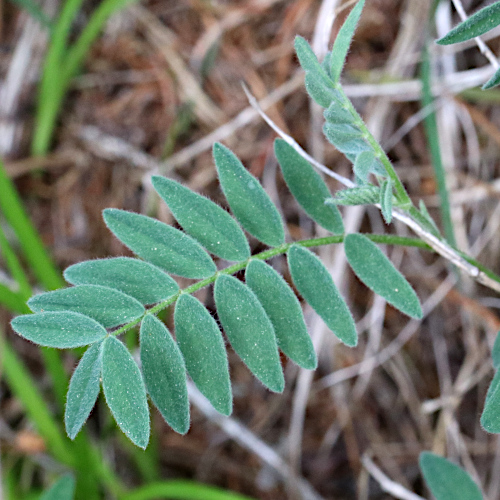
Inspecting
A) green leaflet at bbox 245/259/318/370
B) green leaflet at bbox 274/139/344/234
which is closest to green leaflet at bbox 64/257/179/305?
green leaflet at bbox 245/259/318/370

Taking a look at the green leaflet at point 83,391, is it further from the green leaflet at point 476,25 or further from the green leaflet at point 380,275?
the green leaflet at point 476,25

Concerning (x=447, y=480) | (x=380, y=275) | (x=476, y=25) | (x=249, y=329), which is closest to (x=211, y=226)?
(x=249, y=329)

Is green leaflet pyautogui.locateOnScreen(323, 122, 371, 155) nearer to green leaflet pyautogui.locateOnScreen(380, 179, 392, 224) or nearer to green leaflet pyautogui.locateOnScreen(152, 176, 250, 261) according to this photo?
green leaflet pyautogui.locateOnScreen(380, 179, 392, 224)

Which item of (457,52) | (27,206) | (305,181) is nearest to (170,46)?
(27,206)

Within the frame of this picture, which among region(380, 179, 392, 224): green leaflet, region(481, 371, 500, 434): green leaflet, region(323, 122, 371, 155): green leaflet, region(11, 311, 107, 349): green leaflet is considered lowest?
region(481, 371, 500, 434): green leaflet

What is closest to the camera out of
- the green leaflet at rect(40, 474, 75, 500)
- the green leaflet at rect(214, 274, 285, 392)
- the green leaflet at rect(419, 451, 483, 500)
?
the green leaflet at rect(214, 274, 285, 392)

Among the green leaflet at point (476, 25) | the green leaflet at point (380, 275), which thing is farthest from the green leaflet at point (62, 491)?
the green leaflet at point (476, 25)
